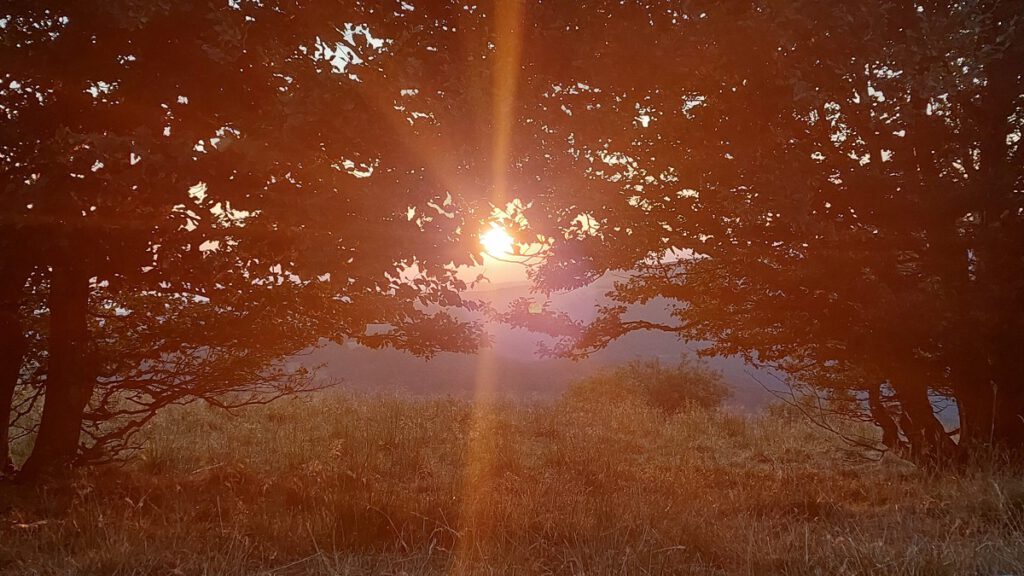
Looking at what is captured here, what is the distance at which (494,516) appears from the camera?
4.60 m

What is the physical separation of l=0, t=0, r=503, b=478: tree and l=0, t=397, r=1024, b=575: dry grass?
5.42 feet

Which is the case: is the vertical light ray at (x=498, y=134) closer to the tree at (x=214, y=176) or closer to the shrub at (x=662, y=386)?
the tree at (x=214, y=176)

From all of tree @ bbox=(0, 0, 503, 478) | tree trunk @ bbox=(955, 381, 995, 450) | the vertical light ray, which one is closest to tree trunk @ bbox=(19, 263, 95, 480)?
tree @ bbox=(0, 0, 503, 478)

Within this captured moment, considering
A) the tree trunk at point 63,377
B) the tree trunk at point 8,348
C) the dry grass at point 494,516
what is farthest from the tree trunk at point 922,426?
the tree trunk at point 8,348

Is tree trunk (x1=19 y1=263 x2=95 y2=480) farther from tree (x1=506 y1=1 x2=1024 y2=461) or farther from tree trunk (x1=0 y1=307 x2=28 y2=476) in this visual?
tree (x1=506 y1=1 x2=1024 y2=461)

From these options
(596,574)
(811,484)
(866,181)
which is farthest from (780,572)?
(866,181)

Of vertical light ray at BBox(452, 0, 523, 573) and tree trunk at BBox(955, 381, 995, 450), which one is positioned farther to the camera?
tree trunk at BBox(955, 381, 995, 450)

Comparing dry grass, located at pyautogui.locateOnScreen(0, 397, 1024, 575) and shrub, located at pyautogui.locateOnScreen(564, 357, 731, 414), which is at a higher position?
dry grass, located at pyautogui.locateOnScreen(0, 397, 1024, 575)

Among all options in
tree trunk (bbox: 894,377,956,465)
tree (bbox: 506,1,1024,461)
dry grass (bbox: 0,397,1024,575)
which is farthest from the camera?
tree trunk (bbox: 894,377,956,465)

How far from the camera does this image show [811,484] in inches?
286

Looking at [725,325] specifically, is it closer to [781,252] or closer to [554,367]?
[781,252]

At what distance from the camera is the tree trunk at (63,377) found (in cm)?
585

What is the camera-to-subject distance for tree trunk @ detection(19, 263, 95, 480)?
5.85m

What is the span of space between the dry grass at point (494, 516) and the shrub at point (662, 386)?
43.3 ft
